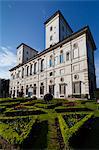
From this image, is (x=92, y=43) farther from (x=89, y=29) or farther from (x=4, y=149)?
(x=4, y=149)

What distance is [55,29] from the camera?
38406 millimetres

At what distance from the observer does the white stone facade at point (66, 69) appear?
26234 millimetres

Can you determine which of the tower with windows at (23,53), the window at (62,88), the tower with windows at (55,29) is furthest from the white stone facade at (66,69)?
the tower with windows at (23,53)

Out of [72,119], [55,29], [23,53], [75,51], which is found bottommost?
[72,119]

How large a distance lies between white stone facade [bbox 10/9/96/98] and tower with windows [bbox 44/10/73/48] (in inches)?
36.3

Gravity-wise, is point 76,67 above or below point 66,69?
above

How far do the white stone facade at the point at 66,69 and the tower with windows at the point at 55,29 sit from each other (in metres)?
0.92

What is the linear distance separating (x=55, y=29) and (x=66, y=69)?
14765 mm

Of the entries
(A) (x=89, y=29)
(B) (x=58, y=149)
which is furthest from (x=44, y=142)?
(A) (x=89, y=29)

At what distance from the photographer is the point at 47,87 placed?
1353 inches

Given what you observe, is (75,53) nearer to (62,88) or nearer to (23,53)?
(62,88)

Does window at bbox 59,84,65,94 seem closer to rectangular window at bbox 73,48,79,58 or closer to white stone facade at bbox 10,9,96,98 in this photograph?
white stone facade at bbox 10,9,96,98

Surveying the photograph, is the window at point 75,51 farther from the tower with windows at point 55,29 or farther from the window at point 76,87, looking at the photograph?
the tower with windows at point 55,29

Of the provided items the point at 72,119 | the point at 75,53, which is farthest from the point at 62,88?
the point at 72,119
